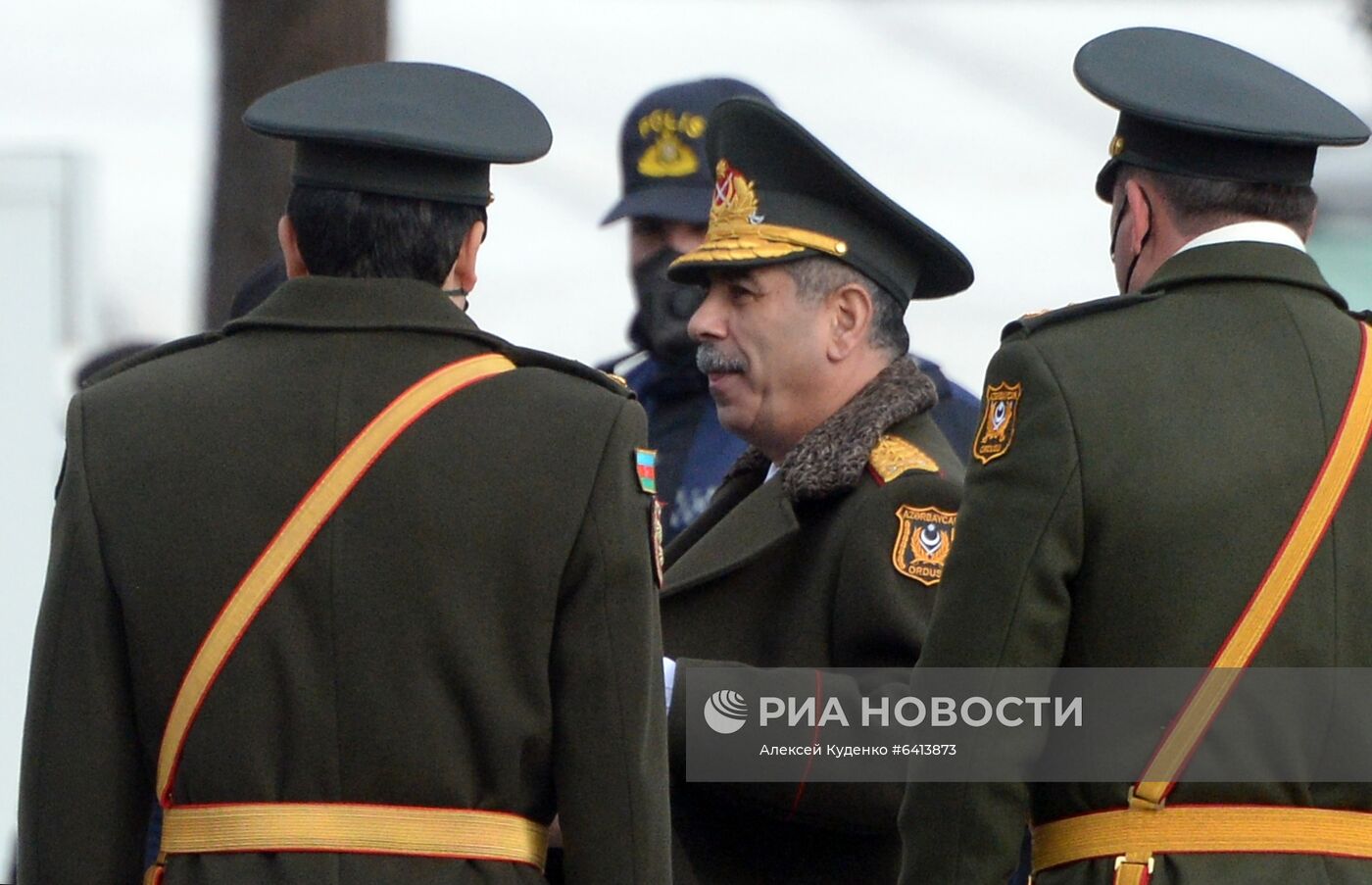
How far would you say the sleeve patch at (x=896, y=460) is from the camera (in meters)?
3.88

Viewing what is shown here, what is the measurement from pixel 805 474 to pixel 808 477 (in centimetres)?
1

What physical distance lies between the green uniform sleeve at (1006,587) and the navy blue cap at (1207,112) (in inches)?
14.0

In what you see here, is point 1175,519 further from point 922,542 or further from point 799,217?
point 799,217

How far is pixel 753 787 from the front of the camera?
3.80m

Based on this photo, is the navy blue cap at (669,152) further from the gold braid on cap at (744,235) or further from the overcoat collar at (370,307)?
the overcoat collar at (370,307)

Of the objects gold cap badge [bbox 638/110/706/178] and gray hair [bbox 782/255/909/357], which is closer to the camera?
gray hair [bbox 782/255/909/357]

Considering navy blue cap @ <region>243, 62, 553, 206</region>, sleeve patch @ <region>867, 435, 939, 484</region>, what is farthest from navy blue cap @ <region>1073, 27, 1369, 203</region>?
navy blue cap @ <region>243, 62, 553, 206</region>

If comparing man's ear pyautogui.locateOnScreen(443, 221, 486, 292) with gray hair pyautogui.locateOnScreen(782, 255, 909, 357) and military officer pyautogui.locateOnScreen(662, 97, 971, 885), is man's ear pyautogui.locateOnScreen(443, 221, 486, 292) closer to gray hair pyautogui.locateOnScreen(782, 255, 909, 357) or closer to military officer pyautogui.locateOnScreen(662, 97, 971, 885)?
military officer pyautogui.locateOnScreen(662, 97, 971, 885)

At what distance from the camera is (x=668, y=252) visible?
5.41 meters

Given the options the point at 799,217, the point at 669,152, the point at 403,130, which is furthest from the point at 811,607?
the point at 669,152

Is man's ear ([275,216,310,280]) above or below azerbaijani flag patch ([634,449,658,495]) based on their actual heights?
above

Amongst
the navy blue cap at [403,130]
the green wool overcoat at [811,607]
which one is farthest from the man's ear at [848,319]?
the navy blue cap at [403,130]

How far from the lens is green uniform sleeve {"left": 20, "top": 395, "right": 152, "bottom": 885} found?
292 centimetres

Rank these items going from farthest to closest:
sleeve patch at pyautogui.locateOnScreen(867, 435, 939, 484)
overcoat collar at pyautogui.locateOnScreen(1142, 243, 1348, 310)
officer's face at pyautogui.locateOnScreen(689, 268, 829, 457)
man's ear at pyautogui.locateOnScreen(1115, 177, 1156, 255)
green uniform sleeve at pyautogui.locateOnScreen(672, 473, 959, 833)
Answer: officer's face at pyautogui.locateOnScreen(689, 268, 829, 457), sleeve patch at pyautogui.locateOnScreen(867, 435, 939, 484), green uniform sleeve at pyautogui.locateOnScreen(672, 473, 959, 833), man's ear at pyautogui.locateOnScreen(1115, 177, 1156, 255), overcoat collar at pyautogui.locateOnScreen(1142, 243, 1348, 310)
